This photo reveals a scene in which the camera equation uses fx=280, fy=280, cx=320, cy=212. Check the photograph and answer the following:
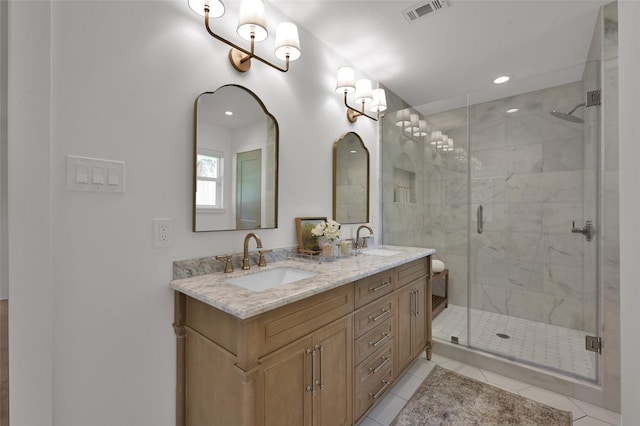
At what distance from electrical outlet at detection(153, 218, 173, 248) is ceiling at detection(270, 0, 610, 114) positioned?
1.53 metres

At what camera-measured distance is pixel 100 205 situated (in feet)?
3.77

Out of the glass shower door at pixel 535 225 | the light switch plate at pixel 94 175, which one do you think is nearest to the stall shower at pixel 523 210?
the glass shower door at pixel 535 225

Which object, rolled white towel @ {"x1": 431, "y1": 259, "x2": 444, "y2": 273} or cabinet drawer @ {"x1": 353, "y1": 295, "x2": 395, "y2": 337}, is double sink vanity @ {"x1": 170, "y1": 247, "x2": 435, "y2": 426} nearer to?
cabinet drawer @ {"x1": 353, "y1": 295, "x2": 395, "y2": 337}

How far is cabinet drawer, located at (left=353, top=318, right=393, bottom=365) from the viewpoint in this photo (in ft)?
5.05

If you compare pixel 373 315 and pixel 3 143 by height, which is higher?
pixel 3 143

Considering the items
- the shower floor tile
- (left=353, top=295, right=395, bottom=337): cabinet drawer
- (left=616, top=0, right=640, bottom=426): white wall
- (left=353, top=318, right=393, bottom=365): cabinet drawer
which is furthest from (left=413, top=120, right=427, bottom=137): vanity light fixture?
(left=616, top=0, right=640, bottom=426): white wall

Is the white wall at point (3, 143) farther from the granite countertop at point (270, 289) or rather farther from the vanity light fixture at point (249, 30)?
the vanity light fixture at point (249, 30)

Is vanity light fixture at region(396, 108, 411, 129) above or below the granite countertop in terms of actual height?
above

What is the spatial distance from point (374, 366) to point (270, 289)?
91 cm

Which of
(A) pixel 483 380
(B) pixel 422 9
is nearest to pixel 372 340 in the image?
(A) pixel 483 380

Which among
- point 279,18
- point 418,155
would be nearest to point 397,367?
point 418,155

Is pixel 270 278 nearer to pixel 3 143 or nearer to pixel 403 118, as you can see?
pixel 3 143

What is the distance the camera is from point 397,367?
190cm

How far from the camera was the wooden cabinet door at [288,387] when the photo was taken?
3.58 feet
